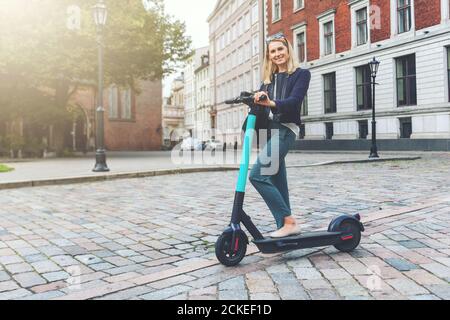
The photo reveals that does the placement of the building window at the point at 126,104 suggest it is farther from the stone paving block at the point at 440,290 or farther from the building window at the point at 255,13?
the stone paving block at the point at 440,290

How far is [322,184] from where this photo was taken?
901 cm

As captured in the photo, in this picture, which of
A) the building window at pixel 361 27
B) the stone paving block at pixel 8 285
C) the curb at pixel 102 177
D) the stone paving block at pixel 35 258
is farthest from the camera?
the building window at pixel 361 27

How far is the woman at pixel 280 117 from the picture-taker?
3.49 m

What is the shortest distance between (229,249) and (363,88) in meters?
25.9

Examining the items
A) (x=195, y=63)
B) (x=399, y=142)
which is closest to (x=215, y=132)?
(x=195, y=63)

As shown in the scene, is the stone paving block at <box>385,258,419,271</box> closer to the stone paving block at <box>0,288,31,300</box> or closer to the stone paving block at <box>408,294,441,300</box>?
the stone paving block at <box>408,294,441,300</box>

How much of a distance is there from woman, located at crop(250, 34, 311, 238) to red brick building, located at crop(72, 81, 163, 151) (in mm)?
33562

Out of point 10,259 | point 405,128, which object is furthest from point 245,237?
point 405,128

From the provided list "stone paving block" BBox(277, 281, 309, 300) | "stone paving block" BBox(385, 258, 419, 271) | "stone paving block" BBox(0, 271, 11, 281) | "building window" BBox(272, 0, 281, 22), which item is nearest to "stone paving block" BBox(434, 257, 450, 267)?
"stone paving block" BBox(385, 258, 419, 271)

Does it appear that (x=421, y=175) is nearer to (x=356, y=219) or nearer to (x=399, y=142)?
(x=356, y=219)

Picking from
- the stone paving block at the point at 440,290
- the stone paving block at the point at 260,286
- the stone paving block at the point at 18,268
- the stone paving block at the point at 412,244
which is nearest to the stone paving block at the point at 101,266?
the stone paving block at the point at 18,268

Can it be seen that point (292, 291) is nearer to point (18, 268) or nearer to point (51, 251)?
point (18, 268)

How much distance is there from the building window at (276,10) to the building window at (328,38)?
19.9ft

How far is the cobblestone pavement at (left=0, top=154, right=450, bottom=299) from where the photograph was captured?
2.88 m
